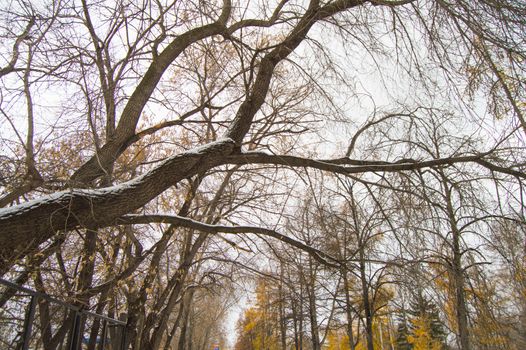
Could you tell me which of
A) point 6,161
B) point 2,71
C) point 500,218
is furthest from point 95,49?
point 500,218

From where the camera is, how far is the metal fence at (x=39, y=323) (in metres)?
3.26

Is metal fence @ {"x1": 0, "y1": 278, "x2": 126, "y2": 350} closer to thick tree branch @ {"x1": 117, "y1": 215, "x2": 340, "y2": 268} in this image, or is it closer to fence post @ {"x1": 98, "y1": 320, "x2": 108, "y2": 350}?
fence post @ {"x1": 98, "y1": 320, "x2": 108, "y2": 350}

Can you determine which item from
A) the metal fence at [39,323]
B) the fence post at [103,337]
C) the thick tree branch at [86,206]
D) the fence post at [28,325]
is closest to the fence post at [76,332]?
the metal fence at [39,323]

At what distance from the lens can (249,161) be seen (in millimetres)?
4215

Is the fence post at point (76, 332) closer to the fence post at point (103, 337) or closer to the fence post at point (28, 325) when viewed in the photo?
the fence post at point (28, 325)

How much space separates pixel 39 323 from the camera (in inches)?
164

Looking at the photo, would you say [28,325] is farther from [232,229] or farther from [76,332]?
[232,229]

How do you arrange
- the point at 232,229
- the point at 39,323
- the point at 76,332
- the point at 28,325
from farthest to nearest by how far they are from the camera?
1. the point at 232,229
2. the point at 76,332
3. the point at 39,323
4. the point at 28,325

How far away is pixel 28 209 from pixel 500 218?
4.41m

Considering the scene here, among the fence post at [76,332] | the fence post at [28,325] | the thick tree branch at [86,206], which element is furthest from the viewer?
the fence post at [76,332]

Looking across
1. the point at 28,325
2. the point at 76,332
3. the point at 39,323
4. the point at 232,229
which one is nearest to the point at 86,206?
the point at 28,325

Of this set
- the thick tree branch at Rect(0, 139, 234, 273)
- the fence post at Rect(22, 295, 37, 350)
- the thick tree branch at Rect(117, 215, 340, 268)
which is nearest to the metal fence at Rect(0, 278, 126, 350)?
the fence post at Rect(22, 295, 37, 350)

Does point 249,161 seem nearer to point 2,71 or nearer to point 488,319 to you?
point 488,319

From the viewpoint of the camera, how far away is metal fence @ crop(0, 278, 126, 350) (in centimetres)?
326
